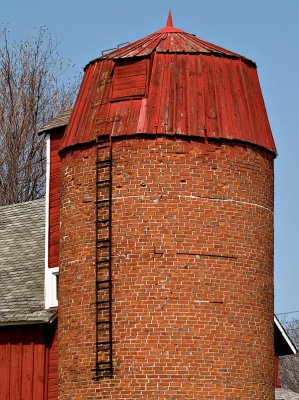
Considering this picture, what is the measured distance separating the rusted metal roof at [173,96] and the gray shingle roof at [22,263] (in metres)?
4.26

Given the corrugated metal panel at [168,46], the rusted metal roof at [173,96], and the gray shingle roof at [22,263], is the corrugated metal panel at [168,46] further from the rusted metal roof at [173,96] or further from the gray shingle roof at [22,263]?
the gray shingle roof at [22,263]

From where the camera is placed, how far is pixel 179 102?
91.7ft

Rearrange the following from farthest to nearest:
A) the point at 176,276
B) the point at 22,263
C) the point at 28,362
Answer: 1. the point at 22,263
2. the point at 28,362
3. the point at 176,276

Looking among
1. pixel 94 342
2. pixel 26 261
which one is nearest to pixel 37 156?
pixel 26 261

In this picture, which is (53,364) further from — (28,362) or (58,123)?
(58,123)

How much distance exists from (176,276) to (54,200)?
616 centimetres

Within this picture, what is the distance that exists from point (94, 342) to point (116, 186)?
3.21 metres

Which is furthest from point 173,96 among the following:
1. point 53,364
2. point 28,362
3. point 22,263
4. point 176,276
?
point 22,263

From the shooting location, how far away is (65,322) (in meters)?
28.3

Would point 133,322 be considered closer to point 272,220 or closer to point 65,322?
point 65,322

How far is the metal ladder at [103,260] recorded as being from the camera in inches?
1067

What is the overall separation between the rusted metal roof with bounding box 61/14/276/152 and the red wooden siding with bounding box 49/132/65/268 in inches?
125

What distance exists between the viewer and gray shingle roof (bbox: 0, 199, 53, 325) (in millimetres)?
31031

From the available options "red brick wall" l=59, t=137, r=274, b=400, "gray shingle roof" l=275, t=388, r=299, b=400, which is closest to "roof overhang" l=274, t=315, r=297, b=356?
"gray shingle roof" l=275, t=388, r=299, b=400
